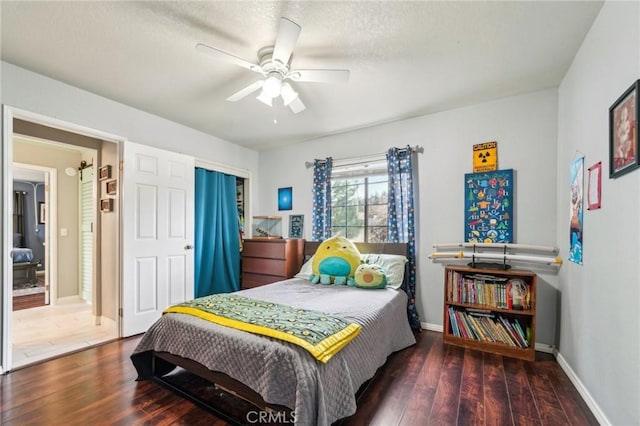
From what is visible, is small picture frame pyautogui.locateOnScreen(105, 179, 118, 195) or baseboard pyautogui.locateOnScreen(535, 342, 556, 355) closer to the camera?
baseboard pyautogui.locateOnScreen(535, 342, 556, 355)

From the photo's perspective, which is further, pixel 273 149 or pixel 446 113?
pixel 273 149

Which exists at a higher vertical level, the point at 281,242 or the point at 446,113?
the point at 446,113

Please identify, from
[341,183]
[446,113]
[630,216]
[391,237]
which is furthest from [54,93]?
[630,216]

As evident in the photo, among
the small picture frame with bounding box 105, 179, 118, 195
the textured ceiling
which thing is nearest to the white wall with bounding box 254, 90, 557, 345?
the textured ceiling

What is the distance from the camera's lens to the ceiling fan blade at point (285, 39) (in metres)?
1.56

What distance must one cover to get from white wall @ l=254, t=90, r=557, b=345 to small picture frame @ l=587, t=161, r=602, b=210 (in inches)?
32.8

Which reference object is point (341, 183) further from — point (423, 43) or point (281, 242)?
point (423, 43)

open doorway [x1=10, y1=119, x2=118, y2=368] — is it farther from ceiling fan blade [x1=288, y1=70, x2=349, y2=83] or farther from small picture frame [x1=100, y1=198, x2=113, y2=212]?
ceiling fan blade [x1=288, y1=70, x2=349, y2=83]

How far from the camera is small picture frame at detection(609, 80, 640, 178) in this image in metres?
1.31

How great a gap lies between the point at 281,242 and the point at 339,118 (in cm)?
176

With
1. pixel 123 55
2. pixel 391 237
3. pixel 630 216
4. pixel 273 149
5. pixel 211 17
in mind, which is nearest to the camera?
pixel 630 216

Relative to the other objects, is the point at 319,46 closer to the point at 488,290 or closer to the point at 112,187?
the point at 488,290

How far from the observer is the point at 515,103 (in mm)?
2764

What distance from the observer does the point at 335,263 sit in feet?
9.78
